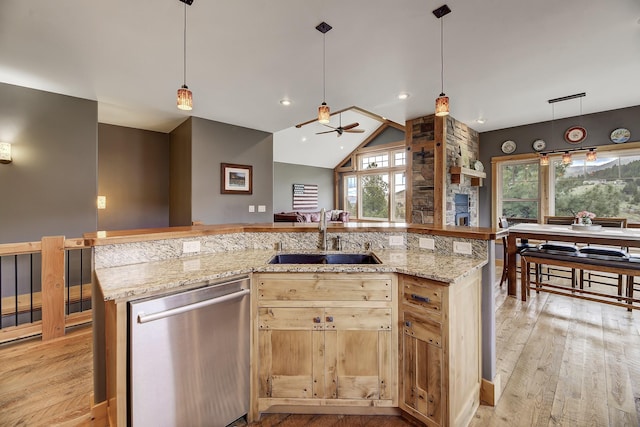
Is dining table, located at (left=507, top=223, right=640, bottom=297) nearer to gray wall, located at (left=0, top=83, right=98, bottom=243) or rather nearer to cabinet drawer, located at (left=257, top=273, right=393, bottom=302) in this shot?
cabinet drawer, located at (left=257, top=273, right=393, bottom=302)

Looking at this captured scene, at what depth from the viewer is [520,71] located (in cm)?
312

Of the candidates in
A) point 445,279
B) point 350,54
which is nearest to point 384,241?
point 445,279

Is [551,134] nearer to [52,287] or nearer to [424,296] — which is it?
[424,296]

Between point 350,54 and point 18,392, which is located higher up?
point 350,54

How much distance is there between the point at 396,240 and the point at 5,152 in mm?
4515

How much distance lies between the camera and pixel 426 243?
83.1 inches

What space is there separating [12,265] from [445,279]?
4.76m

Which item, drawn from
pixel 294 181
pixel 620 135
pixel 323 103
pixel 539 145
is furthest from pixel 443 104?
pixel 294 181

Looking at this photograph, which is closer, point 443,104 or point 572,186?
point 443,104

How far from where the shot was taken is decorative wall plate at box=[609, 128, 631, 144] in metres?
4.43

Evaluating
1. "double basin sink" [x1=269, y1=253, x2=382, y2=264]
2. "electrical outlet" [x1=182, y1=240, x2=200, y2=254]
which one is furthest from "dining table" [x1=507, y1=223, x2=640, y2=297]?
"electrical outlet" [x1=182, y1=240, x2=200, y2=254]

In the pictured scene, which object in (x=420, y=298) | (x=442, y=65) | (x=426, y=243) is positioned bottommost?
(x=420, y=298)

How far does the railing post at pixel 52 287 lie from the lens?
2.63m

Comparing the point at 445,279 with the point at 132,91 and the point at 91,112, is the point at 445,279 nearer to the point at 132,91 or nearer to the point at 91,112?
the point at 132,91
